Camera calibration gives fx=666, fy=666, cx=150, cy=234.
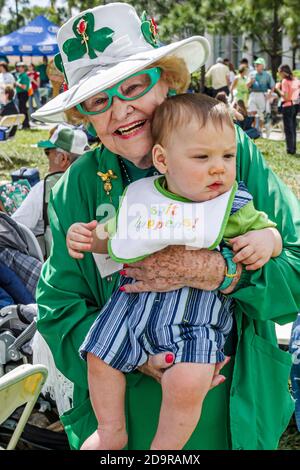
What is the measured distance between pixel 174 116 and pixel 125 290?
46cm

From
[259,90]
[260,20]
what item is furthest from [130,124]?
[260,20]

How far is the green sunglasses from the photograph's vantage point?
67.1 inches

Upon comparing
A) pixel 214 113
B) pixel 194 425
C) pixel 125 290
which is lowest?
pixel 194 425

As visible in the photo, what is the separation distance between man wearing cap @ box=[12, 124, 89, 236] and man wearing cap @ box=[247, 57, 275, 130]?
410 inches

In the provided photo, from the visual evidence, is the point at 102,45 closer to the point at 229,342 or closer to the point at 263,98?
the point at 229,342

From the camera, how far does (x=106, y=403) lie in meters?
1.75

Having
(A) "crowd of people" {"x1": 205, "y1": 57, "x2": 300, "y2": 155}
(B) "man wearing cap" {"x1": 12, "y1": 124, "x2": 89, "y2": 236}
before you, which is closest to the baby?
(B) "man wearing cap" {"x1": 12, "y1": 124, "x2": 89, "y2": 236}

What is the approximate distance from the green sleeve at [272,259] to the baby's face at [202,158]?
0.13m

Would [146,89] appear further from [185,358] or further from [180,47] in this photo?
[185,358]

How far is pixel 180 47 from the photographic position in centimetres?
175

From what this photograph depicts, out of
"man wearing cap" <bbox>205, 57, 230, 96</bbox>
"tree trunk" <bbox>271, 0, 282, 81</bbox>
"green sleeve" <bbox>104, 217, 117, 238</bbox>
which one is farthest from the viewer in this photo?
"tree trunk" <bbox>271, 0, 282, 81</bbox>

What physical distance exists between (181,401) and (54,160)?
363 cm

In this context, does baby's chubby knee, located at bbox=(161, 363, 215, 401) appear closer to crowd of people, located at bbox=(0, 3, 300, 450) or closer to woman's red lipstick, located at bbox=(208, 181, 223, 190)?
crowd of people, located at bbox=(0, 3, 300, 450)

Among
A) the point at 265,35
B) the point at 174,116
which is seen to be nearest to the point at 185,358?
the point at 174,116
